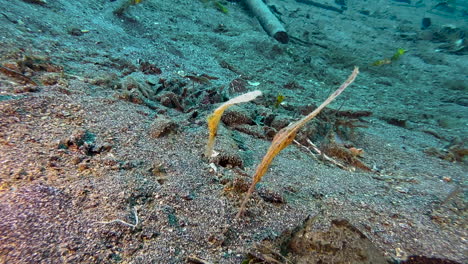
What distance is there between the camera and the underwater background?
1.18m

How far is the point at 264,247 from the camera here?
1270 mm

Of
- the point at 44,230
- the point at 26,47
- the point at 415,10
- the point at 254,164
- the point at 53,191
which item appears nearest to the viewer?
→ the point at 44,230

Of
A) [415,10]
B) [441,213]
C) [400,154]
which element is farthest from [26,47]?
[415,10]

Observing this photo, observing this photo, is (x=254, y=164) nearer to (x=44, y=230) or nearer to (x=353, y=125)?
(x=44, y=230)

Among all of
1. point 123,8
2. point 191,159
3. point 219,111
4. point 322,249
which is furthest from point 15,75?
point 123,8

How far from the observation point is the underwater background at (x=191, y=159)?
1.18 m

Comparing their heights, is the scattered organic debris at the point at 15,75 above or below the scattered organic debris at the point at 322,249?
below

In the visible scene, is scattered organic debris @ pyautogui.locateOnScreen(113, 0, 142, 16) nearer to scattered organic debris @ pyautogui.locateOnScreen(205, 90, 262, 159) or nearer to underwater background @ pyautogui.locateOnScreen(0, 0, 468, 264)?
underwater background @ pyautogui.locateOnScreen(0, 0, 468, 264)

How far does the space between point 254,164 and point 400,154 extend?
225 cm

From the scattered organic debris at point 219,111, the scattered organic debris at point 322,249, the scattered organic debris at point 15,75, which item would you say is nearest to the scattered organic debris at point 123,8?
the scattered organic debris at point 15,75

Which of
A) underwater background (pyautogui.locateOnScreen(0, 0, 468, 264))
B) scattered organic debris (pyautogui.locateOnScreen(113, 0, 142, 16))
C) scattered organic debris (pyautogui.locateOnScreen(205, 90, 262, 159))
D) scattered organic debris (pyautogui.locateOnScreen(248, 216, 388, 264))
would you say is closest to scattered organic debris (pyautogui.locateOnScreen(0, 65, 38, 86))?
underwater background (pyautogui.locateOnScreen(0, 0, 468, 264))

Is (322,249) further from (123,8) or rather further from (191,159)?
(123,8)

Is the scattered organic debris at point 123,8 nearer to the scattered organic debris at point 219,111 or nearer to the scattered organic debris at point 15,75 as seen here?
the scattered organic debris at point 15,75

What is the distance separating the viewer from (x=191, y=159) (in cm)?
193
